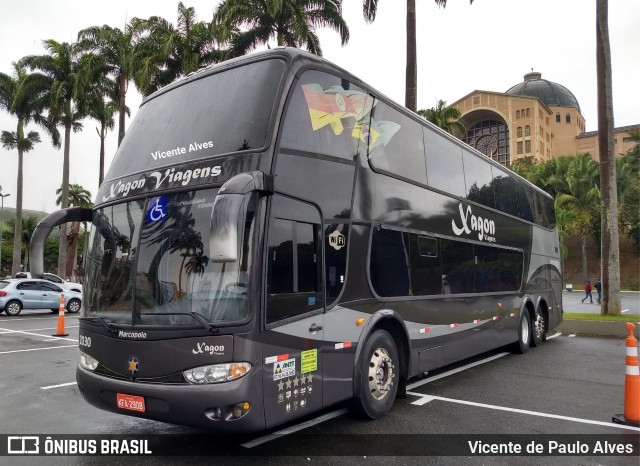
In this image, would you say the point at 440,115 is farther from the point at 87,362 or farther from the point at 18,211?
the point at 18,211

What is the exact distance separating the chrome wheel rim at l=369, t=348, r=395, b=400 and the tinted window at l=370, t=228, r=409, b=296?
744 mm

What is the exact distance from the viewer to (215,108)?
5234 mm

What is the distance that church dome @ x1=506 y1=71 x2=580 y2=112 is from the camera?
9656 cm

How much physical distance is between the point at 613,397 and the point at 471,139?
298 ft

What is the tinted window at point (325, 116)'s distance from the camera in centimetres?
511

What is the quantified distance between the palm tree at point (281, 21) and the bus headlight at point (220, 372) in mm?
19197

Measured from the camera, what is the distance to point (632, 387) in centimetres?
557

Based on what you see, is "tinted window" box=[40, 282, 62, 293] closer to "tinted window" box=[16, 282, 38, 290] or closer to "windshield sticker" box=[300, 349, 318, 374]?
"tinted window" box=[16, 282, 38, 290]

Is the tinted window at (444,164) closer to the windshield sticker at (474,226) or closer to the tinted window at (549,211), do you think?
the windshield sticker at (474,226)

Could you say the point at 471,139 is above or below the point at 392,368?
above

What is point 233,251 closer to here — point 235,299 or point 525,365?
point 235,299

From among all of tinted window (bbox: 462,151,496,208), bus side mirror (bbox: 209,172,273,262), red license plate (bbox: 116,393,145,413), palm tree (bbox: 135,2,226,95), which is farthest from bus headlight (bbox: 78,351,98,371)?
palm tree (bbox: 135,2,226,95)

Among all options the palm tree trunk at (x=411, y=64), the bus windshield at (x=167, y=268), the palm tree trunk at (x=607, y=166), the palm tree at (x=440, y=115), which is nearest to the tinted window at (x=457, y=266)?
the bus windshield at (x=167, y=268)

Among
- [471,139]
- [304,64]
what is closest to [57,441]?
[304,64]
